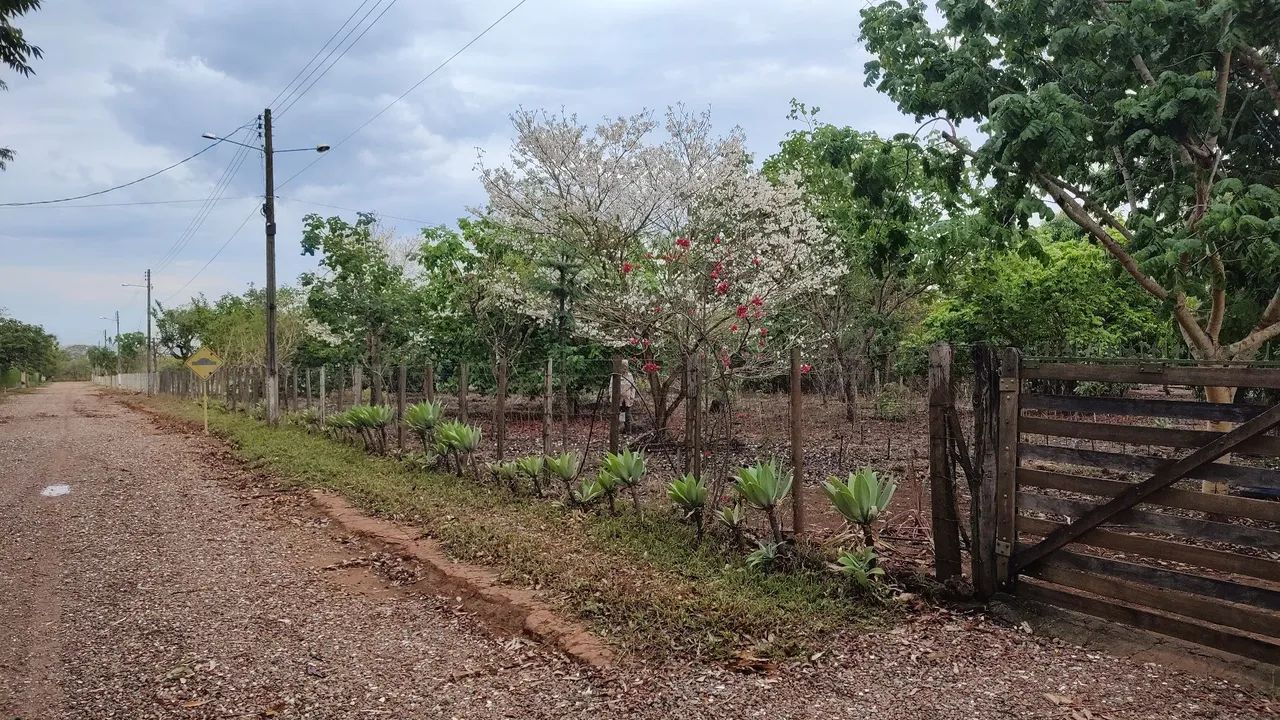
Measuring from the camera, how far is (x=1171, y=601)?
13.5 feet

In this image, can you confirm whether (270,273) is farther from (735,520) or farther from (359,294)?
(735,520)

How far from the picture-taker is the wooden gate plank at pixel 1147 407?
3.88m

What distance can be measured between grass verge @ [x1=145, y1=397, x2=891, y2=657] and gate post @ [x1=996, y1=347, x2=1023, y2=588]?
2.76 ft

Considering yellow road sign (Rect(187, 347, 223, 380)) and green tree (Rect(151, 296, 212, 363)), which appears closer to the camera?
yellow road sign (Rect(187, 347, 223, 380))

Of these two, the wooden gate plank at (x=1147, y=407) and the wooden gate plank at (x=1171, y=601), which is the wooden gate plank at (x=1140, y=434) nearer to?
the wooden gate plank at (x=1147, y=407)

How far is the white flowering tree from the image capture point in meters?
12.2

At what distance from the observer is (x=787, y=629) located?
4434 mm

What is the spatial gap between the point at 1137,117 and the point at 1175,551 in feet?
15.0

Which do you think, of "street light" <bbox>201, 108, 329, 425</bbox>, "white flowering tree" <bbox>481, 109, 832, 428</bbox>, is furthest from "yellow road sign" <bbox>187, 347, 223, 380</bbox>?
"white flowering tree" <bbox>481, 109, 832, 428</bbox>

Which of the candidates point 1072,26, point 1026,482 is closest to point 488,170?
point 1072,26

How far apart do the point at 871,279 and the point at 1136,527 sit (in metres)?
12.8

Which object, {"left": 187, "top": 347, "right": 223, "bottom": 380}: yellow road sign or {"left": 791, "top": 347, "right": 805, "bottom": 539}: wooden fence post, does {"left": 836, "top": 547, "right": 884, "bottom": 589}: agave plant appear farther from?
{"left": 187, "top": 347, "right": 223, "bottom": 380}: yellow road sign

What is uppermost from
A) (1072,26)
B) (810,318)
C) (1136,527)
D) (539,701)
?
(1072,26)

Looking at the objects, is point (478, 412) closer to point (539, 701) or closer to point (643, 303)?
point (643, 303)
